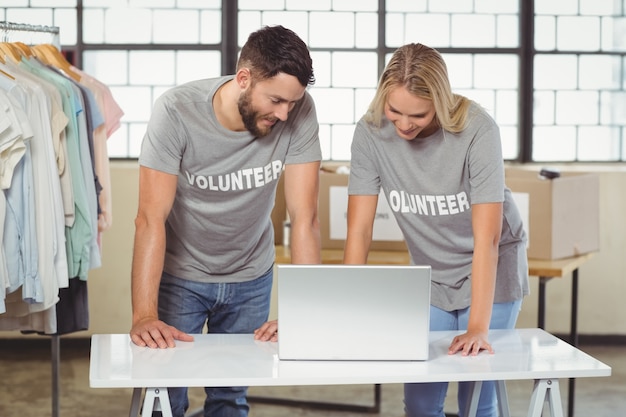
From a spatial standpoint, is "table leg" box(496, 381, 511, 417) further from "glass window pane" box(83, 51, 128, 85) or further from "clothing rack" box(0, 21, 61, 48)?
"glass window pane" box(83, 51, 128, 85)

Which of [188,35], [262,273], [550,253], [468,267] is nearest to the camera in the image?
[468,267]

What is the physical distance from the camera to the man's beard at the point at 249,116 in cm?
223

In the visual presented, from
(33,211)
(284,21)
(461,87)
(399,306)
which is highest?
(284,21)

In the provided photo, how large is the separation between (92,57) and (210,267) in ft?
10.1

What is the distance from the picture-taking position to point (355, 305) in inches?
77.7

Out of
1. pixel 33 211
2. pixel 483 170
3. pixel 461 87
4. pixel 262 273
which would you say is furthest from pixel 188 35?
pixel 483 170

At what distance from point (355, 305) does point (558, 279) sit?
135 inches

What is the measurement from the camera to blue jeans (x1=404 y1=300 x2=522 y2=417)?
2381 millimetres

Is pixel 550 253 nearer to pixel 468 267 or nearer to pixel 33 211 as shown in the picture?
pixel 468 267

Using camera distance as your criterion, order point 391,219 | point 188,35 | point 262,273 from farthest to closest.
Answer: point 188,35 < point 391,219 < point 262,273

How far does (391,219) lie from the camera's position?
3.79m

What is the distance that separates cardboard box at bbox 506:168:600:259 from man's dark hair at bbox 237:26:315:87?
1624mm

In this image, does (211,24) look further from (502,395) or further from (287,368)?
(287,368)

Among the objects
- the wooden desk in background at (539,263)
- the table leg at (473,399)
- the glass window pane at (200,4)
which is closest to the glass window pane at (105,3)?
the glass window pane at (200,4)
